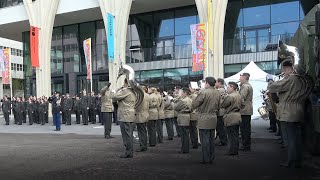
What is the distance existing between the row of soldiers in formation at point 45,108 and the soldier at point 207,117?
13.3 meters

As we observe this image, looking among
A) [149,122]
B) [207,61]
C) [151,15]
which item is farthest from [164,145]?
[151,15]

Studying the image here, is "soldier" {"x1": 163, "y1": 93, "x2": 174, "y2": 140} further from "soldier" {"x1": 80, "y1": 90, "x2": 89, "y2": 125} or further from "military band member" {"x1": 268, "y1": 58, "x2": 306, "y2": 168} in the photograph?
"soldier" {"x1": 80, "y1": 90, "x2": 89, "y2": 125}

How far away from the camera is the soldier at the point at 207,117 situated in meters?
8.11

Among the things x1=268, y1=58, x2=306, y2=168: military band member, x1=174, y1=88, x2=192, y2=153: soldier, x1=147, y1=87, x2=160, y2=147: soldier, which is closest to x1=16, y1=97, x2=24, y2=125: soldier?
x1=147, y1=87, x2=160, y2=147: soldier

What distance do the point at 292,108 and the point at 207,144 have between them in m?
1.93

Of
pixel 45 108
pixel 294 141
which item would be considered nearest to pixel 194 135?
pixel 294 141

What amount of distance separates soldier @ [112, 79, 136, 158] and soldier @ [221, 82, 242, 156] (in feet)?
7.28

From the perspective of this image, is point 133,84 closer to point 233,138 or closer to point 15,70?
point 233,138

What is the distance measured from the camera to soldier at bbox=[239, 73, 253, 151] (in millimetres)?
9875

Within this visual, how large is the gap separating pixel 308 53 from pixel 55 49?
29.6 meters

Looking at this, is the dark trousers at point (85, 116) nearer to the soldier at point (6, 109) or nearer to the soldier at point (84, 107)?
the soldier at point (84, 107)

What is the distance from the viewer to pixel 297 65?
762 centimetres

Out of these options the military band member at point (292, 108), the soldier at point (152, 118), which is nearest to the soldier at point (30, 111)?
the soldier at point (152, 118)

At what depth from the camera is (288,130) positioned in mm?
7289
